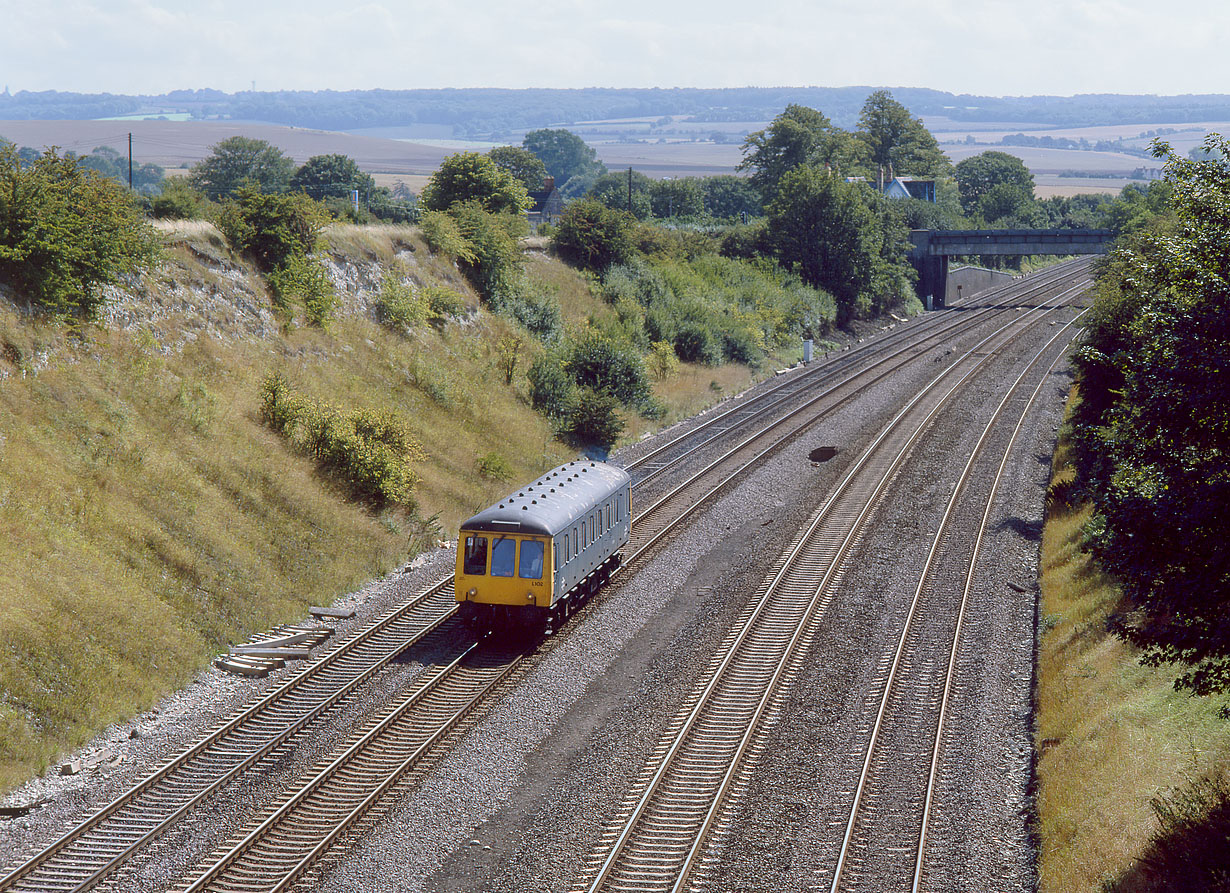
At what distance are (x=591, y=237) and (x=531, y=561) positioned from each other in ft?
136

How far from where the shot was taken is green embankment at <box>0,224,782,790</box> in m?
19.7

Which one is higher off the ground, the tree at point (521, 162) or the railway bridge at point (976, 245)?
the tree at point (521, 162)

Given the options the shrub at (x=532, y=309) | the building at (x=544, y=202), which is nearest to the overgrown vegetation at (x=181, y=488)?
the shrub at (x=532, y=309)

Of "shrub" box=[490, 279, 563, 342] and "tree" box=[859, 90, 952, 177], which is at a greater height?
"tree" box=[859, 90, 952, 177]

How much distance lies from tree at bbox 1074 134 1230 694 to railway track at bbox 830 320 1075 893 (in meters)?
4.40

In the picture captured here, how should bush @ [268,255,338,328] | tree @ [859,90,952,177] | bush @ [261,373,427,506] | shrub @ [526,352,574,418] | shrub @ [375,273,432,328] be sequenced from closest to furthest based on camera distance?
bush @ [261,373,427,506]
bush @ [268,255,338,328]
shrub @ [375,273,432,328]
shrub @ [526,352,574,418]
tree @ [859,90,952,177]

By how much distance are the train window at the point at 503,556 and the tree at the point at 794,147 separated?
307ft

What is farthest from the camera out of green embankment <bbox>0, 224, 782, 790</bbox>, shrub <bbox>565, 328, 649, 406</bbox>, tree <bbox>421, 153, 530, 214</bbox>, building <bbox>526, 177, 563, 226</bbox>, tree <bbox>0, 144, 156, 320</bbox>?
building <bbox>526, 177, 563, 226</bbox>

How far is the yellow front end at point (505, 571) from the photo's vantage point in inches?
890

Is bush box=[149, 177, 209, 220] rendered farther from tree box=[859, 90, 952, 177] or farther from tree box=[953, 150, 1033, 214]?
tree box=[953, 150, 1033, 214]

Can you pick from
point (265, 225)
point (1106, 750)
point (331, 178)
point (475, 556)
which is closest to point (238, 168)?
point (331, 178)

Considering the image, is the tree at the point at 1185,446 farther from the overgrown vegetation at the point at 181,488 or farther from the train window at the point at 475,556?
the overgrown vegetation at the point at 181,488

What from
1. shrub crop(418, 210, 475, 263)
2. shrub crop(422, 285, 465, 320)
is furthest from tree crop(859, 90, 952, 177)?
shrub crop(422, 285, 465, 320)

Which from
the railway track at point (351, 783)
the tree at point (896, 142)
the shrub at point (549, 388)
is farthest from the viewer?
the tree at point (896, 142)
